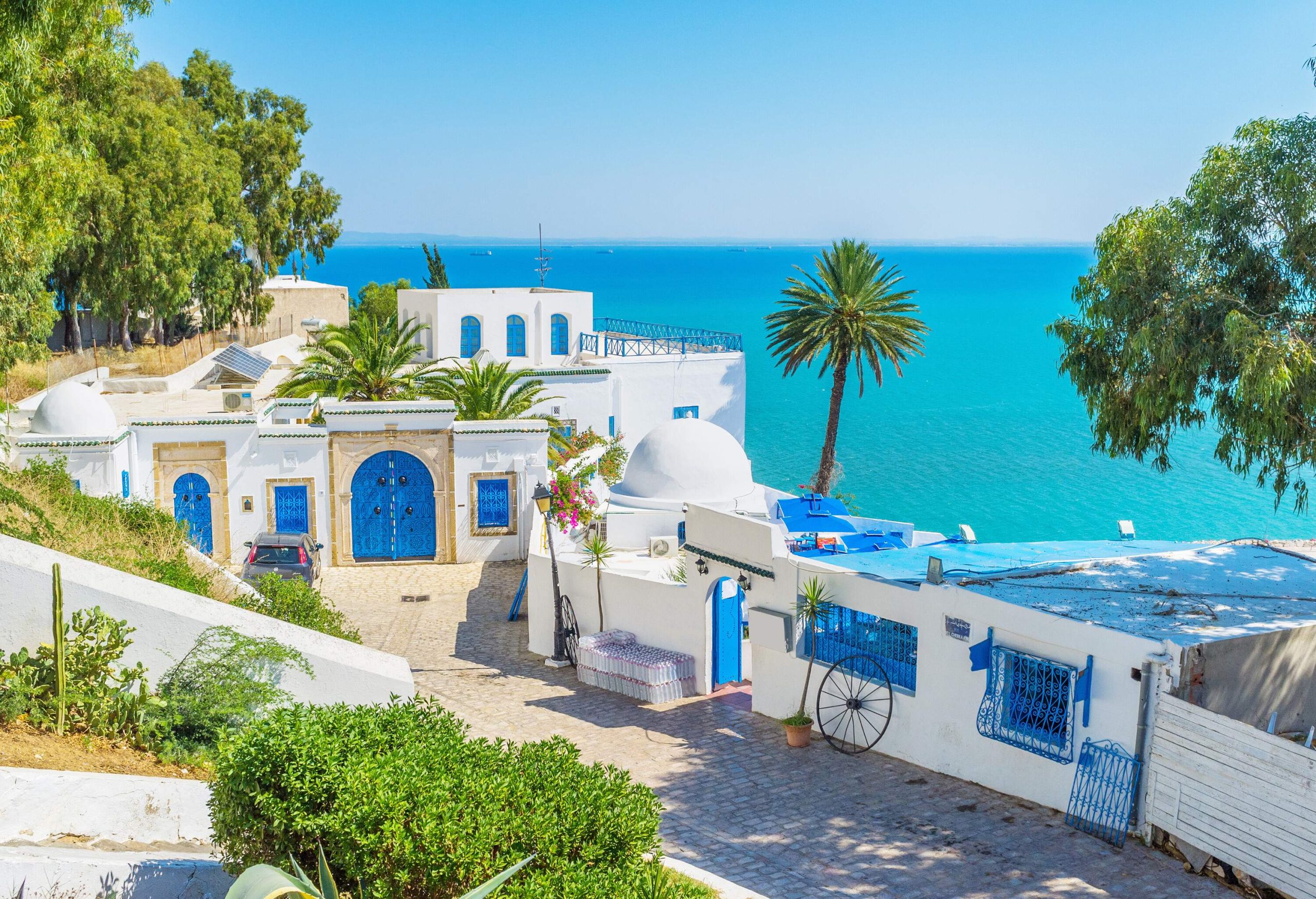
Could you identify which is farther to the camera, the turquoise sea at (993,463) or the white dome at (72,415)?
the turquoise sea at (993,463)

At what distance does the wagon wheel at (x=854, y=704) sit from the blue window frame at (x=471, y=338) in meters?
25.7

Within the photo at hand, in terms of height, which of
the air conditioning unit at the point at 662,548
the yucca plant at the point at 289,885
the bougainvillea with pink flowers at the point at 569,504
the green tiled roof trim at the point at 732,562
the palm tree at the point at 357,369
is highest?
the palm tree at the point at 357,369

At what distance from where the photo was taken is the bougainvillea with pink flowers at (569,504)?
65.8 feet

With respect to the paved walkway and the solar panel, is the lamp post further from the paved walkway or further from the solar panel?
the solar panel

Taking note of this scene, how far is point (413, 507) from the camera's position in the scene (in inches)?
1041

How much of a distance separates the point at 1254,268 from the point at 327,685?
11.6 metres

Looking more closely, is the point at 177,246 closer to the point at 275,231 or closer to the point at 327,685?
the point at 275,231

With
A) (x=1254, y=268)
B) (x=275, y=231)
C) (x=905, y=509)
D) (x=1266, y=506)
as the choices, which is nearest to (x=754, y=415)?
(x=905, y=509)

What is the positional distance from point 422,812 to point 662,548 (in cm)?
1375

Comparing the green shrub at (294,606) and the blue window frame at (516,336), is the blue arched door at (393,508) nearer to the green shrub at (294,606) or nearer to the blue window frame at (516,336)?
the green shrub at (294,606)

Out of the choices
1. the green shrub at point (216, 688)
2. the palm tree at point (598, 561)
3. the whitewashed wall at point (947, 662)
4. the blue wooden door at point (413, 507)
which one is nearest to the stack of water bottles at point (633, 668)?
the palm tree at point (598, 561)

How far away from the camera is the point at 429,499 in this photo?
1043 inches

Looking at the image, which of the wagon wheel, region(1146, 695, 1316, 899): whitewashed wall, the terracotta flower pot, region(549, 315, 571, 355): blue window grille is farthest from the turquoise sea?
region(1146, 695, 1316, 899): whitewashed wall

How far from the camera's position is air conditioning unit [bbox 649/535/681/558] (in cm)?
2047
